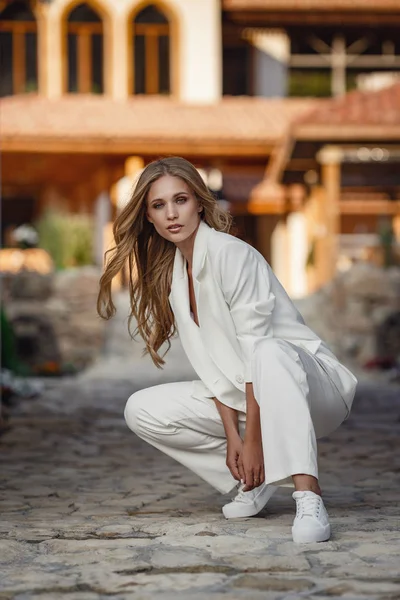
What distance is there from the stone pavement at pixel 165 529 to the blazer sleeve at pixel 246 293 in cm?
63

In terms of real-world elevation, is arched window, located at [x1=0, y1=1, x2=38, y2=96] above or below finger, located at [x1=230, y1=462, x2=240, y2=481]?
above

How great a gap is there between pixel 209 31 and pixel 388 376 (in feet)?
32.9

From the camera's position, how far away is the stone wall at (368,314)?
45.0 feet

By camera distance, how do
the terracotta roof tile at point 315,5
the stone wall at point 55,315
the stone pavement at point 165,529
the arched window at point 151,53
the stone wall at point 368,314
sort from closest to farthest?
1. the stone pavement at point 165,529
2. the stone wall at point 368,314
3. the stone wall at point 55,315
4. the terracotta roof tile at point 315,5
5. the arched window at point 151,53

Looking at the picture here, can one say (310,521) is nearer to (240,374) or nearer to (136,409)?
(240,374)

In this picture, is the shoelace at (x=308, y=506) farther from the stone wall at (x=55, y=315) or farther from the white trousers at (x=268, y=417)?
the stone wall at (x=55, y=315)

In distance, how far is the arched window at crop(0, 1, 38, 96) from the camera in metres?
20.8

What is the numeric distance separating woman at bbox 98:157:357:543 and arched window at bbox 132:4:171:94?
17152 millimetres

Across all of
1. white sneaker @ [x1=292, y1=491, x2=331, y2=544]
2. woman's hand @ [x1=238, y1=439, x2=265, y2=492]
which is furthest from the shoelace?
woman's hand @ [x1=238, y1=439, x2=265, y2=492]

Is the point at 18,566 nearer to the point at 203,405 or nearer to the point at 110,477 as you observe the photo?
the point at 203,405

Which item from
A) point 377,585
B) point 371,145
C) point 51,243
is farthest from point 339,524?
point 51,243

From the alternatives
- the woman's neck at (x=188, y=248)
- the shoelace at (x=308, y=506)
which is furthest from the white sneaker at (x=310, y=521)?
the woman's neck at (x=188, y=248)

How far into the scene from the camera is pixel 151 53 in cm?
2098

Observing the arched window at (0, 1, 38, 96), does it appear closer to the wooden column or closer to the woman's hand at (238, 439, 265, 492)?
the wooden column
